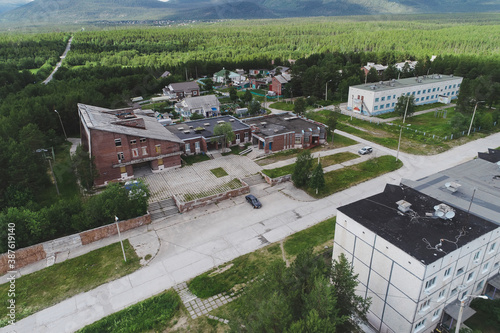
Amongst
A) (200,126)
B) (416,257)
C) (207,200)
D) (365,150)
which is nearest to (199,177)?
(207,200)

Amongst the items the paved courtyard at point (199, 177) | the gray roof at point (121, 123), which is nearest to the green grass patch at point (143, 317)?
the paved courtyard at point (199, 177)

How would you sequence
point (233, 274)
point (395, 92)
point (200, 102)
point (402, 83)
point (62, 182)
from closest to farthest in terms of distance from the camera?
point (233, 274) → point (62, 182) → point (395, 92) → point (200, 102) → point (402, 83)

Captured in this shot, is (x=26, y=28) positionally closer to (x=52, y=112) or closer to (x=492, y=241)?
(x=52, y=112)

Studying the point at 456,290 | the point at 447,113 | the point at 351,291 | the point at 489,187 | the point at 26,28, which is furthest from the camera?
the point at 26,28

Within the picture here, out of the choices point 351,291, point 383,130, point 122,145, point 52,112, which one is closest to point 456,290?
point 351,291

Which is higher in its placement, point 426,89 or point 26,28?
point 26,28

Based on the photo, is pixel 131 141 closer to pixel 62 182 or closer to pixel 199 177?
pixel 199 177
